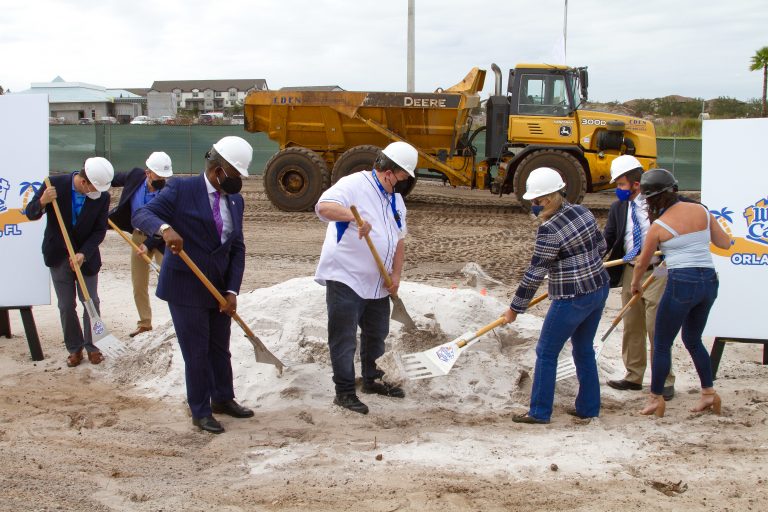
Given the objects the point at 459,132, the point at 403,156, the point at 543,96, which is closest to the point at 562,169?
the point at 543,96

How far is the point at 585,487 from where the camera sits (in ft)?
14.4

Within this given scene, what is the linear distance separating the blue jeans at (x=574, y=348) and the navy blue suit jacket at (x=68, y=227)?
364cm

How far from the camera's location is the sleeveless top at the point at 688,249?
208 inches

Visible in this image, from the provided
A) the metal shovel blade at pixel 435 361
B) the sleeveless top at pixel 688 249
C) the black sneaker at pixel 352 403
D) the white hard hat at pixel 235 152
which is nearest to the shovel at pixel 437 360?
the metal shovel blade at pixel 435 361

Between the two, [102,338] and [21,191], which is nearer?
[102,338]

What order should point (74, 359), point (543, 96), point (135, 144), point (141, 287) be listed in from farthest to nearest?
point (135, 144)
point (543, 96)
point (141, 287)
point (74, 359)

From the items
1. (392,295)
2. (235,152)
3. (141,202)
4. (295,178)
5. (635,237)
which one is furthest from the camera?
(295,178)

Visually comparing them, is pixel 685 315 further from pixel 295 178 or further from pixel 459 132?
pixel 295 178

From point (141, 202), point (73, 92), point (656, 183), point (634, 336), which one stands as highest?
point (73, 92)

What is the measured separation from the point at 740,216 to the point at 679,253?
5.10 ft

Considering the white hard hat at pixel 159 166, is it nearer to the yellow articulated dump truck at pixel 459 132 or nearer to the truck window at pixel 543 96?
the yellow articulated dump truck at pixel 459 132

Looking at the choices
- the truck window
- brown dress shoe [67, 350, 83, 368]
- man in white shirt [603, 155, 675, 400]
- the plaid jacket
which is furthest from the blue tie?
the truck window

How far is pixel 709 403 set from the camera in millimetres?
5582

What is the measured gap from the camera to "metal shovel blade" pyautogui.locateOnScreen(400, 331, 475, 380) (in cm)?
565
